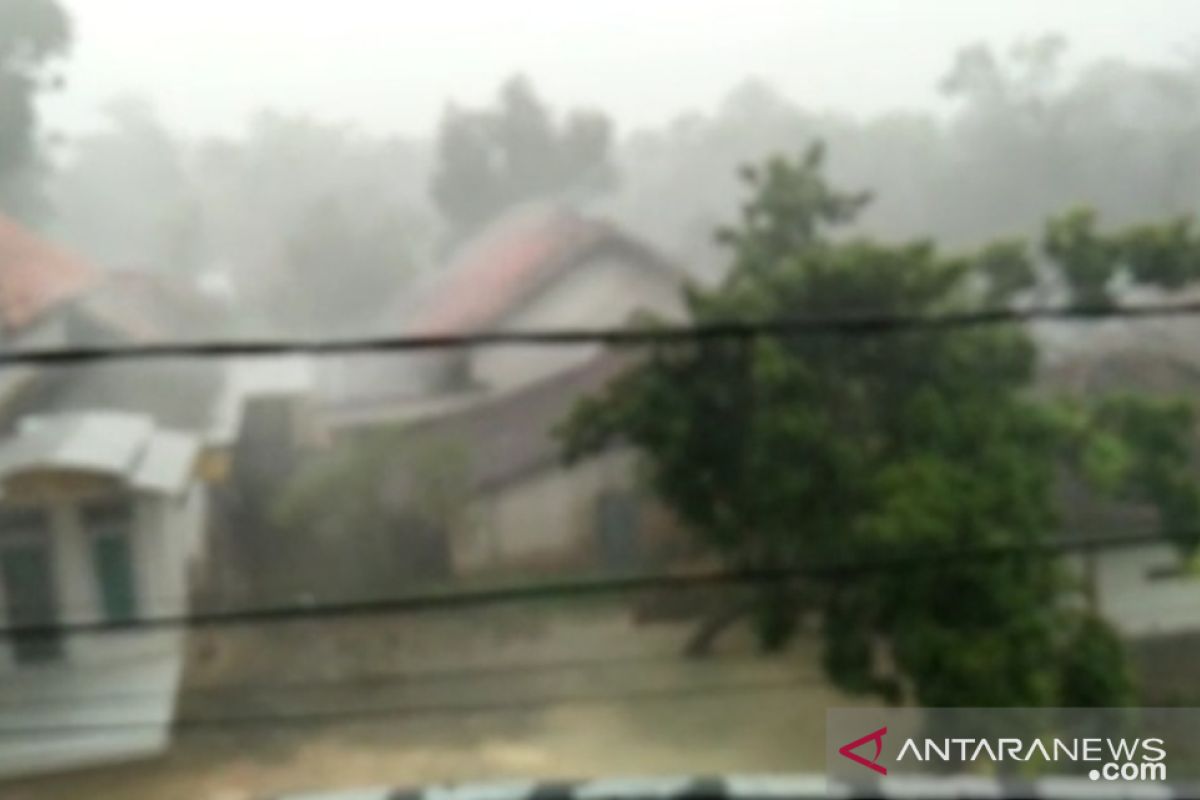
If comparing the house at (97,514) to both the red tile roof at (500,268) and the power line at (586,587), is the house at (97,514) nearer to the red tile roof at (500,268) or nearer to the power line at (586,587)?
the power line at (586,587)

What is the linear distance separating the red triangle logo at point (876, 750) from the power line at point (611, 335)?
2.89 ft

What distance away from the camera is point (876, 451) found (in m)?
2.76

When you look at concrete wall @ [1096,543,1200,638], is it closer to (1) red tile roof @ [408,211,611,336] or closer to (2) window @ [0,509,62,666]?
(1) red tile roof @ [408,211,611,336]

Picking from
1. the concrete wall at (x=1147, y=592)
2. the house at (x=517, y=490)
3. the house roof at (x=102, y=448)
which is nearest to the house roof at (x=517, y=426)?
the house at (x=517, y=490)

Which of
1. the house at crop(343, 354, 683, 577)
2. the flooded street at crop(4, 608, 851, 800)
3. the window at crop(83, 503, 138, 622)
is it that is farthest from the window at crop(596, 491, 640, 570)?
the window at crop(83, 503, 138, 622)

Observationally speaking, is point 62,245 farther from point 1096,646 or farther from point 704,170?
point 1096,646

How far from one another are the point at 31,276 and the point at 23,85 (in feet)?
1.37

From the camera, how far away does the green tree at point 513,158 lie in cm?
258

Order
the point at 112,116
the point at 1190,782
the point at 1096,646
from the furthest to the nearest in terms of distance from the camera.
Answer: the point at 1096,646 → the point at 112,116 → the point at 1190,782

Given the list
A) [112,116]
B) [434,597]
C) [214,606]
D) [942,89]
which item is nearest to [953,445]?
[942,89]

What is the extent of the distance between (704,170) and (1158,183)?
116cm

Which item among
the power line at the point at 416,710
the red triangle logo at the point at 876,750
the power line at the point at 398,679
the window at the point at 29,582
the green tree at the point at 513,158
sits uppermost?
the green tree at the point at 513,158

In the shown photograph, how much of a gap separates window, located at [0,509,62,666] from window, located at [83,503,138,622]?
9 centimetres

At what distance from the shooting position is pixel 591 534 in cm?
260
